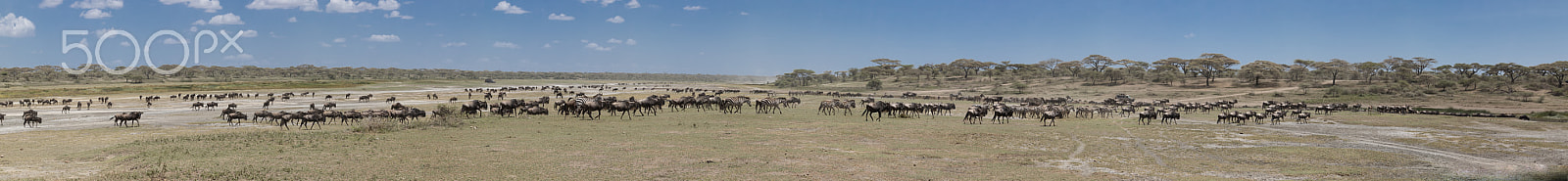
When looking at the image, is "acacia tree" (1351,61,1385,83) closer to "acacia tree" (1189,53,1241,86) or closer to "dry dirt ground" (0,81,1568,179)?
"acacia tree" (1189,53,1241,86)

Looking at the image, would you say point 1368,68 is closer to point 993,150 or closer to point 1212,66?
point 1212,66

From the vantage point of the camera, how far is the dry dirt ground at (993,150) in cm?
1351

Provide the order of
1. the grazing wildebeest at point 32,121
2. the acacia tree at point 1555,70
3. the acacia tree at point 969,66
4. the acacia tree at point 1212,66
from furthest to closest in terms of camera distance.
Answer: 1. the acacia tree at point 969,66
2. the acacia tree at point 1212,66
3. the acacia tree at point 1555,70
4. the grazing wildebeest at point 32,121

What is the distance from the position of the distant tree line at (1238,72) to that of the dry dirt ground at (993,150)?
146 feet

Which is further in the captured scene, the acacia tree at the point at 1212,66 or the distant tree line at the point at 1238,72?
the acacia tree at the point at 1212,66

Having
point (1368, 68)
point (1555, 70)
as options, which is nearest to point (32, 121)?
point (1555, 70)

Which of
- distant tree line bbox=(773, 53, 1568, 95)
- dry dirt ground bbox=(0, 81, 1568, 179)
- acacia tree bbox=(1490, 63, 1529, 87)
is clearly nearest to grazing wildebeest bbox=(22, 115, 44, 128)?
dry dirt ground bbox=(0, 81, 1568, 179)

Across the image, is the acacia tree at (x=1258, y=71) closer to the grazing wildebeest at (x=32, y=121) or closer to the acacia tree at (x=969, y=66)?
the acacia tree at (x=969, y=66)

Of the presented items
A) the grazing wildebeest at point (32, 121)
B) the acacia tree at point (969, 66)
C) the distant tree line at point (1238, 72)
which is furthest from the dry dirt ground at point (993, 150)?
the acacia tree at point (969, 66)

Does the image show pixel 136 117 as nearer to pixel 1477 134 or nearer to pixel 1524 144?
pixel 1524 144

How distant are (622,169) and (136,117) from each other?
71.9 feet

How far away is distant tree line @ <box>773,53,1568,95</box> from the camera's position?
61.2m

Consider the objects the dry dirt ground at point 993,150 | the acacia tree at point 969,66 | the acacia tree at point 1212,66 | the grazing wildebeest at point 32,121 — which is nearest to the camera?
the dry dirt ground at point 993,150

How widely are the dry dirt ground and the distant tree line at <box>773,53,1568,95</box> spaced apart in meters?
44.6
